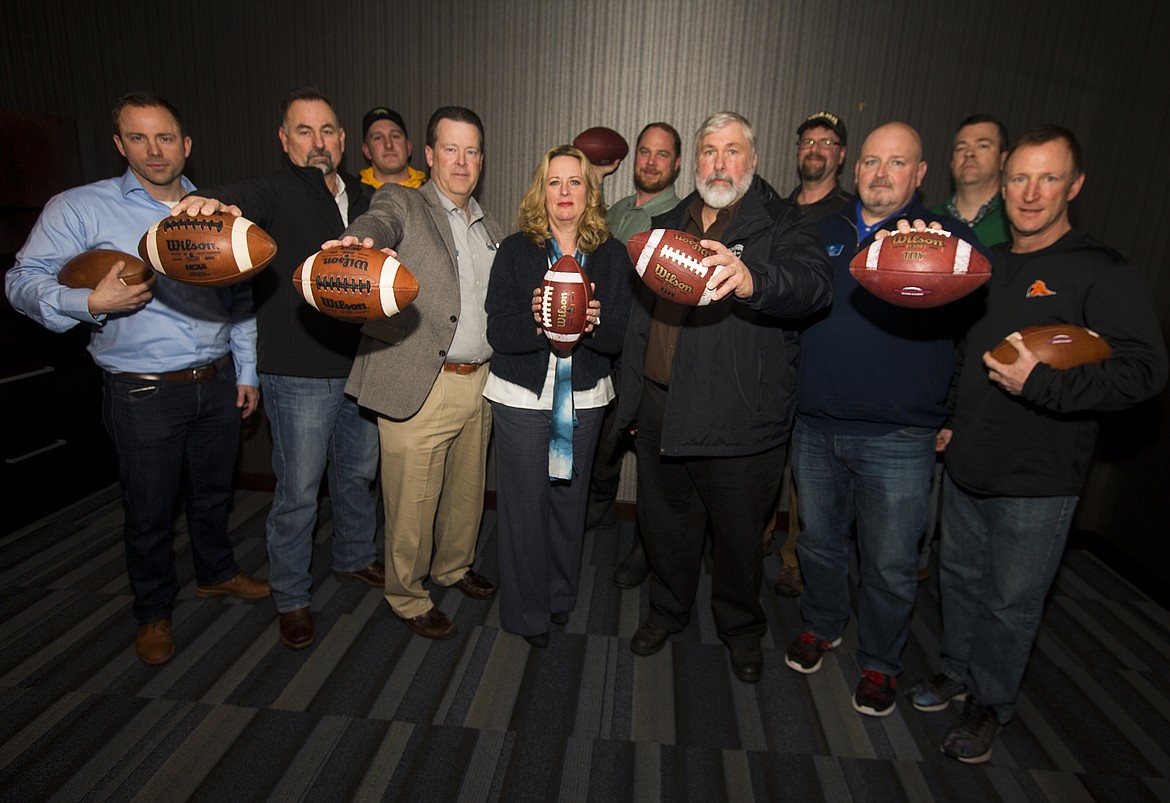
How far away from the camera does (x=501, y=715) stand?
195cm

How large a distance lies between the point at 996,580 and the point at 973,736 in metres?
0.47

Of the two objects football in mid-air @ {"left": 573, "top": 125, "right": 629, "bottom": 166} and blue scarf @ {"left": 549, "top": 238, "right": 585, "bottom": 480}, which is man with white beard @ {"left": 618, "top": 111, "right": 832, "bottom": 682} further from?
football in mid-air @ {"left": 573, "top": 125, "right": 629, "bottom": 166}

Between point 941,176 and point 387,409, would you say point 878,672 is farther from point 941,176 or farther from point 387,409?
point 941,176

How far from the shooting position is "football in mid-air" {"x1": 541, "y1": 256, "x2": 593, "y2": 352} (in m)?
1.82

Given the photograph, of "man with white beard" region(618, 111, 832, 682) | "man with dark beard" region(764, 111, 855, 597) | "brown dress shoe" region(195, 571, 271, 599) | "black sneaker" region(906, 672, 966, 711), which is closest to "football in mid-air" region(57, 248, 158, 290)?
"brown dress shoe" region(195, 571, 271, 599)

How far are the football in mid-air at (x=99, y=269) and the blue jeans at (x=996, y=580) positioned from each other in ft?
8.08

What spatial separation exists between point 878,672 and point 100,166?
13.8ft

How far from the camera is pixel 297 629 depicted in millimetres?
2242

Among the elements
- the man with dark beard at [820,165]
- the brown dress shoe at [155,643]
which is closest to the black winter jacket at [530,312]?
the man with dark beard at [820,165]

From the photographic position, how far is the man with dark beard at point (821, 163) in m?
2.50

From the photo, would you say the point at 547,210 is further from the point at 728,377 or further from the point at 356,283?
the point at 728,377

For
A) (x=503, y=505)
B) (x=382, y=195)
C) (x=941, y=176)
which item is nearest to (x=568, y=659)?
(x=503, y=505)

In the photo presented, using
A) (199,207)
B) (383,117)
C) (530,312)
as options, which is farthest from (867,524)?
(383,117)

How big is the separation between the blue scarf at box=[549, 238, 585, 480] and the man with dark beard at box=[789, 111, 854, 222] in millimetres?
1092
